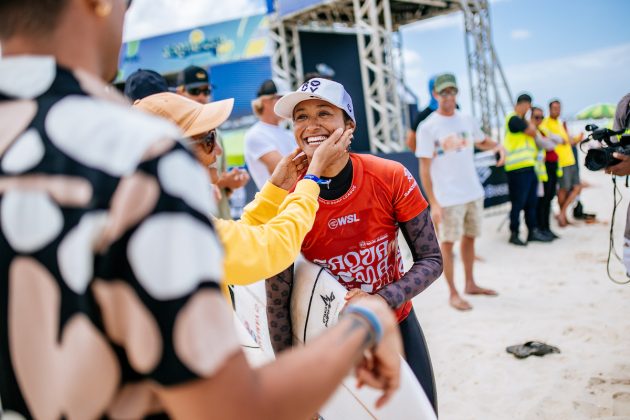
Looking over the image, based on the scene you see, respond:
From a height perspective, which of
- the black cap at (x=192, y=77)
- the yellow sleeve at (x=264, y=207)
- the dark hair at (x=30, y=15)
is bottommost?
the yellow sleeve at (x=264, y=207)

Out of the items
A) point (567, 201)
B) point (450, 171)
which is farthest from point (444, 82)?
point (567, 201)

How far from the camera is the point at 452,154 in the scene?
472cm

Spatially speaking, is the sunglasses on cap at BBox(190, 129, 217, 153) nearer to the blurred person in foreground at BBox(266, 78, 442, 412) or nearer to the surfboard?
the blurred person in foreground at BBox(266, 78, 442, 412)

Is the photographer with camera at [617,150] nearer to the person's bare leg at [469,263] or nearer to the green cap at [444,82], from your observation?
the green cap at [444,82]

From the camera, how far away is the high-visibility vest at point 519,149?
22.1 ft

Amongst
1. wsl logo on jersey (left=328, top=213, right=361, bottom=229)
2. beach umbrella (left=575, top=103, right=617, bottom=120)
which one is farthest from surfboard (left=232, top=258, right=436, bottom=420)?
beach umbrella (left=575, top=103, right=617, bottom=120)

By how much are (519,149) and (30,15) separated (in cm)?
697

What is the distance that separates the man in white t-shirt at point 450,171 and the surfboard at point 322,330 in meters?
2.83

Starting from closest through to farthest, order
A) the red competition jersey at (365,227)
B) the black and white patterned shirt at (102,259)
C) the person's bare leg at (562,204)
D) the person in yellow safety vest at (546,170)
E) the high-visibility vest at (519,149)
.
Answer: the black and white patterned shirt at (102,259) → the red competition jersey at (365,227) → the high-visibility vest at (519,149) → the person in yellow safety vest at (546,170) → the person's bare leg at (562,204)

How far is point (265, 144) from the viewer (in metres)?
3.89

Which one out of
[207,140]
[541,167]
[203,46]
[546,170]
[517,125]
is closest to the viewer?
[207,140]

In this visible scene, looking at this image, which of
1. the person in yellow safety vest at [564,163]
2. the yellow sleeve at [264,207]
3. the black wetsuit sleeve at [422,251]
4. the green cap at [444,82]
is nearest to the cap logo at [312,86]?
the yellow sleeve at [264,207]

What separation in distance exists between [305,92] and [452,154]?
2987 mm

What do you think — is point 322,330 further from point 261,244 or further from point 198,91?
point 198,91
